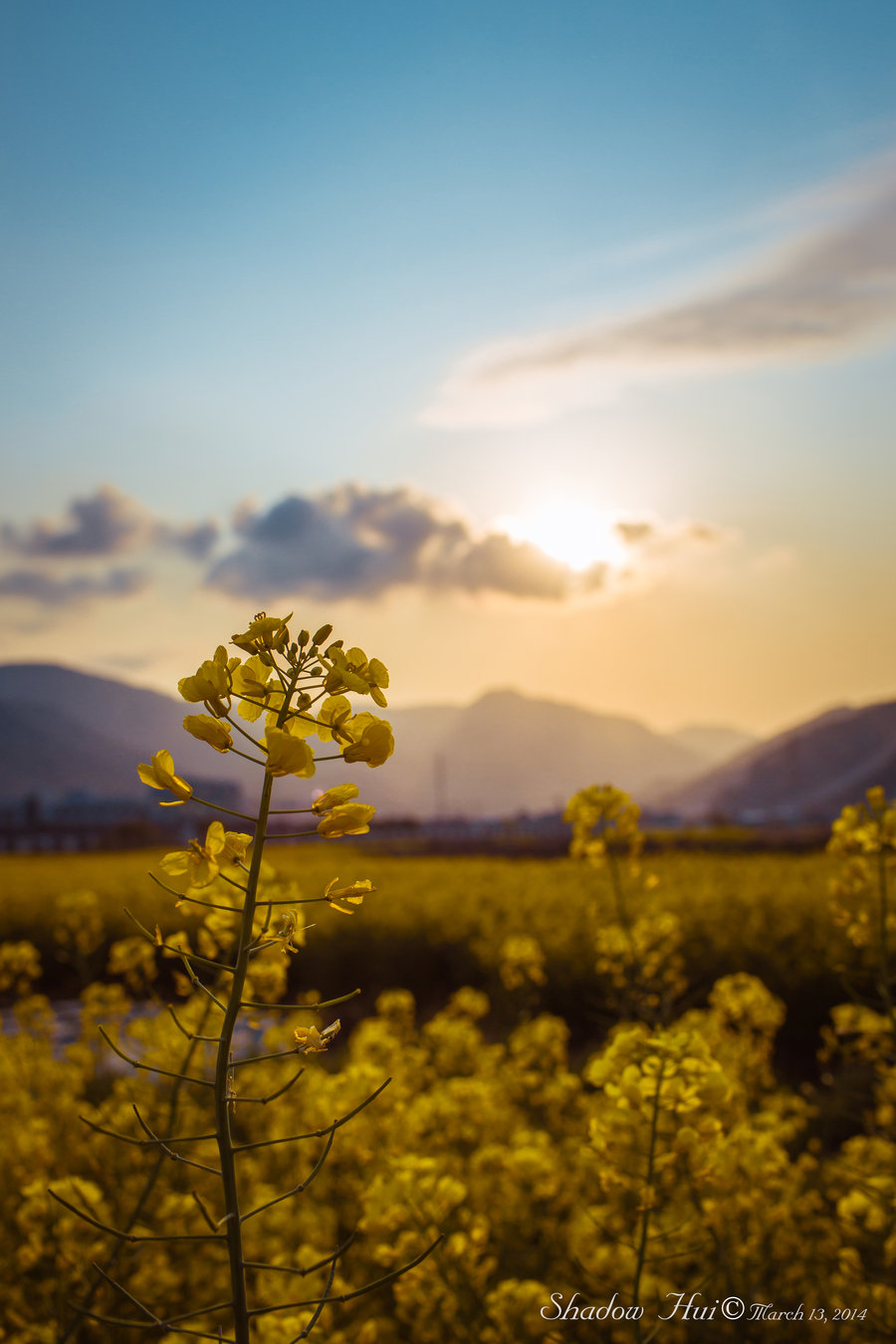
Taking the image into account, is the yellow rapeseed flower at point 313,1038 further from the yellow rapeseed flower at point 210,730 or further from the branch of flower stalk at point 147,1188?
Result: the branch of flower stalk at point 147,1188

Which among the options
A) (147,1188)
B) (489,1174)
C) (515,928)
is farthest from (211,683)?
(515,928)

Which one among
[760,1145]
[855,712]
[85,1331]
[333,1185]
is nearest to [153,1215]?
[85,1331]

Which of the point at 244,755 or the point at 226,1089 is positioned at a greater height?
the point at 244,755

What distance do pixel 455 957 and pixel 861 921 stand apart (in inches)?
238

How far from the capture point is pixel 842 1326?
7.95 ft

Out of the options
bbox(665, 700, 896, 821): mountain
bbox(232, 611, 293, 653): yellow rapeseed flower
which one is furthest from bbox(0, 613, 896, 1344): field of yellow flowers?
bbox(665, 700, 896, 821): mountain

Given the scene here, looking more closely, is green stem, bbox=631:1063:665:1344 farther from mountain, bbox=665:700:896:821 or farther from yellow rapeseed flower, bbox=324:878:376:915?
mountain, bbox=665:700:896:821

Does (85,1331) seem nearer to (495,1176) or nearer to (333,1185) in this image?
(333,1185)

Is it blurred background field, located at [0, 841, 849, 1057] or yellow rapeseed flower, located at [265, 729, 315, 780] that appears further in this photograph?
blurred background field, located at [0, 841, 849, 1057]

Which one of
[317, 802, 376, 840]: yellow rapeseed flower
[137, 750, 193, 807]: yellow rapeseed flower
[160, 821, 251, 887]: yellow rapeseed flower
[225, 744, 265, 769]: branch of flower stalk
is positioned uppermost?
[225, 744, 265, 769]: branch of flower stalk

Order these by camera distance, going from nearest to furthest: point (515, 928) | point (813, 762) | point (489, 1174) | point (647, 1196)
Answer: point (647, 1196), point (489, 1174), point (515, 928), point (813, 762)

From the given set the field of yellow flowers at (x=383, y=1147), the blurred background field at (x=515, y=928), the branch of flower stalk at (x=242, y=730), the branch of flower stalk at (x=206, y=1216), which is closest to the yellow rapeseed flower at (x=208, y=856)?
the field of yellow flowers at (x=383, y=1147)

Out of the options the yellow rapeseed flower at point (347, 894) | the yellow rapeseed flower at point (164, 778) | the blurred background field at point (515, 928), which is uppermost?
the yellow rapeseed flower at point (164, 778)

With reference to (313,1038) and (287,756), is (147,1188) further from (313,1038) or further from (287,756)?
(287,756)
